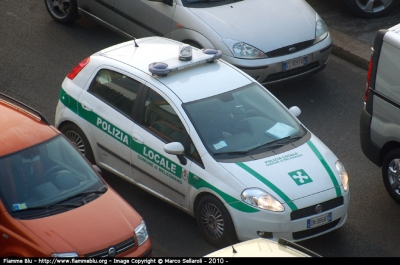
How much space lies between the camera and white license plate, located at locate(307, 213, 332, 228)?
7.02 meters

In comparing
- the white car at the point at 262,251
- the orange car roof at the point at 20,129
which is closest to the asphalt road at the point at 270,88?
the orange car roof at the point at 20,129

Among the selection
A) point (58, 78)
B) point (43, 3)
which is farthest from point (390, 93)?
point (43, 3)

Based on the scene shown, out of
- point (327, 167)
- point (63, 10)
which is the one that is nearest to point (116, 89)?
point (327, 167)

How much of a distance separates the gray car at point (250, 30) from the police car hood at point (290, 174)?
2.78 meters

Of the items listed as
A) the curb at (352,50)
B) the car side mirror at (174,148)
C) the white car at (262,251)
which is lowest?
the curb at (352,50)

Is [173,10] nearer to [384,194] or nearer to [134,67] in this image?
[134,67]

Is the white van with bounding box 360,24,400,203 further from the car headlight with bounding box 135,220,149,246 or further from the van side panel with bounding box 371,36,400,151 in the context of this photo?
the car headlight with bounding box 135,220,149,246

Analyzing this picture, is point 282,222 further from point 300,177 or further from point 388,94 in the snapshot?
point 388,94

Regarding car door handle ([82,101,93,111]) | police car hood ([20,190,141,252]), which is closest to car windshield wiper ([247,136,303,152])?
police car hood ([20,190,141,252])

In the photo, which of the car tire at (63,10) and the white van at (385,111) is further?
the car tire at (63,10)

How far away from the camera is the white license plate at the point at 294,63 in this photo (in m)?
10.1

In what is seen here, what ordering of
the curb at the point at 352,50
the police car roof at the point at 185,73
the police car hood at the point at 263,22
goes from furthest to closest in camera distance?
the curb at the point at 352,50
the police car hood at the point at 263,22
the police car roof at the point at 185,73

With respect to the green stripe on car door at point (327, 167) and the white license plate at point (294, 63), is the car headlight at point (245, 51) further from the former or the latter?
the green stripe on car door at point (327, 167)

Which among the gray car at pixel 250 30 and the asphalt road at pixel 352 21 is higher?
the gray car at pixel 250 30
